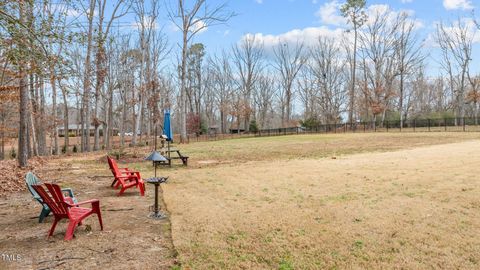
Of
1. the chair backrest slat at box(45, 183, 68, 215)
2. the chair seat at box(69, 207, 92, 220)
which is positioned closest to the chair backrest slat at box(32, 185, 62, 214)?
the chair backrest slat at box(45, 183, 68, 215)

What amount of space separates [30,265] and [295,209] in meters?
3.86

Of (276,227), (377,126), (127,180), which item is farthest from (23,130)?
(377,126)

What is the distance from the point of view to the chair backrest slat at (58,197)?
423 centimetres

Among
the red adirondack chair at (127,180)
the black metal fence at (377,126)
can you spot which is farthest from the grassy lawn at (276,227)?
the black metal fence at (377,126)

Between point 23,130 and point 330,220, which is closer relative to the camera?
point 330,220

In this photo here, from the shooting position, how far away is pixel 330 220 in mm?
5176

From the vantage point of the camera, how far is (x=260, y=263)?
3.74m

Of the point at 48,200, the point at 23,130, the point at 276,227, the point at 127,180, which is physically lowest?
the point at 276,227

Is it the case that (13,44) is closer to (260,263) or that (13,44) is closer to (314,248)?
A: (260,263)

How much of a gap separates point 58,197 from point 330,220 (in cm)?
376

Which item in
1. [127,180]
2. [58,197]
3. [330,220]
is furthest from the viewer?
[127,180]

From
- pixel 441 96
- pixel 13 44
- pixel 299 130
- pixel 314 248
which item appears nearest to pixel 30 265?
pixel 314 248

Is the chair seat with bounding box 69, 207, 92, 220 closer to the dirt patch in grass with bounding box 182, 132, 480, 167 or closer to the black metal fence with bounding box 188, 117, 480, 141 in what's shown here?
the dirt patch in grass with bounding box 182, 132, 480, 167

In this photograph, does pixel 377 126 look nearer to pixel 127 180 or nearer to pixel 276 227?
pixel 127 180
